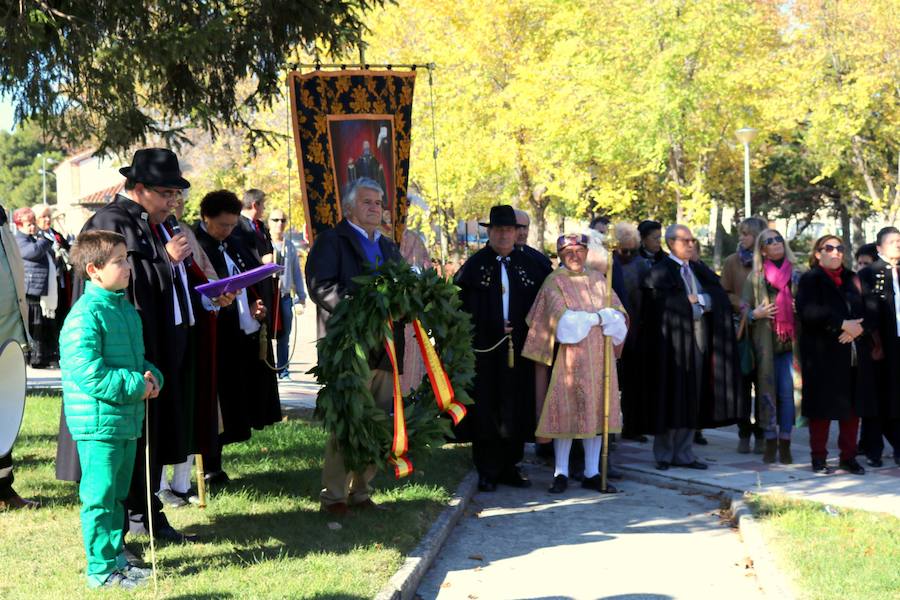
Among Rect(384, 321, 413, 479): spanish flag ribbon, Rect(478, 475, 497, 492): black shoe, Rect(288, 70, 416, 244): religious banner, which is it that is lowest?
Rect(478, 475, 497, 492): black shoe

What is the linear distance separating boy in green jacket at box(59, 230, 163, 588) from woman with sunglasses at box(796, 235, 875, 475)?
19.8 ft

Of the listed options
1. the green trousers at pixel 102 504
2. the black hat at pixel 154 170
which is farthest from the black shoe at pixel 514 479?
the green trousers at pixel 102 504

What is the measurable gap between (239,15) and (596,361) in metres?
4.25

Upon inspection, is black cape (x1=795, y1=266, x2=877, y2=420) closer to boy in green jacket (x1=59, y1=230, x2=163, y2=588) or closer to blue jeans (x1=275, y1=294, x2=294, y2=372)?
boy in green jacket (x1=59, y1=230, x2=163, y2=588)

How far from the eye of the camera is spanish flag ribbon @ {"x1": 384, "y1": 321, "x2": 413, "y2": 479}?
694 centimetres

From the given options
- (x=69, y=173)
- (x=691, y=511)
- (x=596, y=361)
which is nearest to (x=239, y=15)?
(x=596, y=361)

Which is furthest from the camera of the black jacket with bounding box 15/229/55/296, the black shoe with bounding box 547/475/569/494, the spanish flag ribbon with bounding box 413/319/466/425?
the black jacket with bounding box 15/229/55/296

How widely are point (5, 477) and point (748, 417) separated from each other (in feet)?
21.1

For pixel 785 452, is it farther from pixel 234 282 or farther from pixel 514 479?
pixel 234 282

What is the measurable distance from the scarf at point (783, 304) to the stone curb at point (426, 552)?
3214mm

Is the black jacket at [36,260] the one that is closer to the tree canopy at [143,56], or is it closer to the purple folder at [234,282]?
the tree canopy at [143,56]

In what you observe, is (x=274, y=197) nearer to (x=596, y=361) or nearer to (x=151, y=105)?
(x=151, y=105)

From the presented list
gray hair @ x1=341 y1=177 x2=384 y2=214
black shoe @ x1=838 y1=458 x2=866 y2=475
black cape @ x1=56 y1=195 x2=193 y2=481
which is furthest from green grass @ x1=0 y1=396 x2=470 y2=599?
black shoe @ x1=838 y1=458 x2=866 y2=475

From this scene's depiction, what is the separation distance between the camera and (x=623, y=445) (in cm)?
1105
